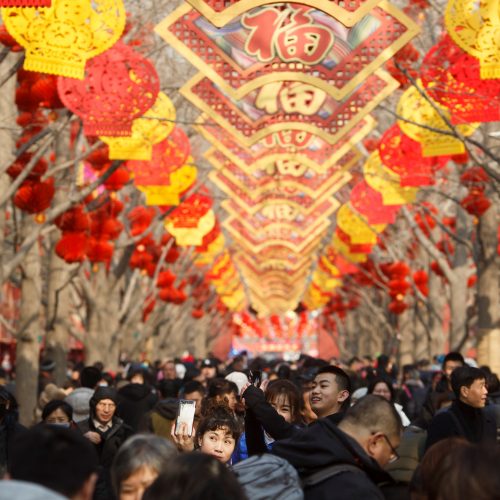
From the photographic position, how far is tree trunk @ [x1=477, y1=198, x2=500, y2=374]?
22.3 meters

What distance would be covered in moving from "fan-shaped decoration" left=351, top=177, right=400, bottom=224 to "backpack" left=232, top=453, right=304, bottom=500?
20.4 m

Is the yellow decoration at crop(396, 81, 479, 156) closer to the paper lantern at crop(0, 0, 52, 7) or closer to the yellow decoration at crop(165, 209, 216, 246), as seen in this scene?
the paper lantern at crop(0, 0, 52, 7)

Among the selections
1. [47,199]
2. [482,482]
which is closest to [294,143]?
[47,199]

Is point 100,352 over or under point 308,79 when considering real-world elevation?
under

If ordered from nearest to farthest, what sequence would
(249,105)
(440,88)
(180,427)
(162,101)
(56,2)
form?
(180,427) < (56,2) < (440,88) < (162,101) < (249,105)

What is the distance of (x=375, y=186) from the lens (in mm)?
22828

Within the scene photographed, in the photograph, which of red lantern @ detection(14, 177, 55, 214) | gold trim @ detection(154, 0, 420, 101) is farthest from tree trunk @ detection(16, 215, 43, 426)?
gold trim @ detection(154, 0, 420, 101)

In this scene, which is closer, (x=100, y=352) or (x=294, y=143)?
(x=294, y=143)

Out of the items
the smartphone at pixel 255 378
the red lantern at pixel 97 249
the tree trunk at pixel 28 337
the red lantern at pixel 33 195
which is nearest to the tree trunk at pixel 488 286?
the red lantern at pixel 97 249

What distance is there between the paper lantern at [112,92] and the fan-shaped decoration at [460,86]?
3299mm

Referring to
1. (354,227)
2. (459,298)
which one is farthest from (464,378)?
(354,227)

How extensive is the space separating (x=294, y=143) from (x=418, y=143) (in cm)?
435

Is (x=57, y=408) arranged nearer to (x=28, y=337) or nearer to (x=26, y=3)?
(x=26, y=3)

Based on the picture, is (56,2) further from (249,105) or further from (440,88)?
(249,105)
